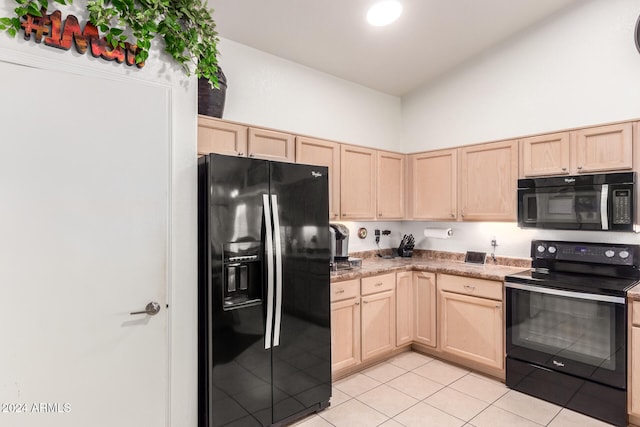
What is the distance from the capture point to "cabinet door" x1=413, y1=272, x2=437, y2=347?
11.1 ft

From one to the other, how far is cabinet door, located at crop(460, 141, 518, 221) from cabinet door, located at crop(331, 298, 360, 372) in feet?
4.90

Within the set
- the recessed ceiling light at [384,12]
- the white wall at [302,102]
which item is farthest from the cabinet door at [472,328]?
the recessed ceiling light at [384,12]

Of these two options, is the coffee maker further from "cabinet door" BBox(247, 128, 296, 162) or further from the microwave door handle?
the microwave door handle

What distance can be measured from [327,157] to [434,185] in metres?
1.29

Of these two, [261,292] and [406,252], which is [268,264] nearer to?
[261,292]

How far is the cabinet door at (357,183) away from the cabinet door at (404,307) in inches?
27.5

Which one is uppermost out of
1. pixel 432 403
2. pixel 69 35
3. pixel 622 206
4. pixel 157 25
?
pixel 157 25

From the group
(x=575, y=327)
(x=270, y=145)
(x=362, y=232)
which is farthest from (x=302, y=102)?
(x=575, y=327)

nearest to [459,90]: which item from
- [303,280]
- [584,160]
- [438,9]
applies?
[438,9]

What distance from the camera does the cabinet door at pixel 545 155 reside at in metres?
2.90

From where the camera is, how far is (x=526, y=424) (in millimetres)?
2371

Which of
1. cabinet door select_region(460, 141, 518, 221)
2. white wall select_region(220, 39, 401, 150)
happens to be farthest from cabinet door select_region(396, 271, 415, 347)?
white wall select_region(220, 39, 401, 150)

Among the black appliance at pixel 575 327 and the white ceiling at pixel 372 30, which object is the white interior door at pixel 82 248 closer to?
the white ceiling at pixel 372 30

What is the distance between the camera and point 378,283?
3.22m
